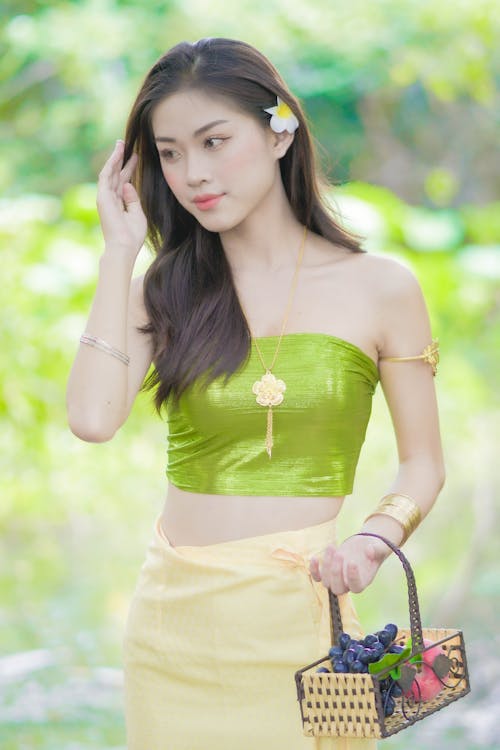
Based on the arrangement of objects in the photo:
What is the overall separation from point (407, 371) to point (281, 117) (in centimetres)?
44

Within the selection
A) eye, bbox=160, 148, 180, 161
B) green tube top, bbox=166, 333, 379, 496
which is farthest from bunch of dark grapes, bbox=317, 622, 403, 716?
eye, bbox=160, 148, 180, 161

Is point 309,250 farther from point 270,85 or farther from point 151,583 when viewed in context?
point 151,583

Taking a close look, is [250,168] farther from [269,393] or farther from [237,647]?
[237,647]

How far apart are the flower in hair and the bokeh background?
337cm

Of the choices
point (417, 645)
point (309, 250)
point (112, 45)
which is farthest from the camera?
point (112, 45)

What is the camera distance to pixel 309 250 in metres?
2.02

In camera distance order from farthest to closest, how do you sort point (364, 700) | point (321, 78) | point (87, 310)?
point (321, 78), point (87, 310), point (364, 700)

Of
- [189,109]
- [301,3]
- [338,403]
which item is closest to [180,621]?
[338,403]

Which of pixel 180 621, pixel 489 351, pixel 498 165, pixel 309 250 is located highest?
pixel 498 165

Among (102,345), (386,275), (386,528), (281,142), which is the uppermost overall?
(281,142)

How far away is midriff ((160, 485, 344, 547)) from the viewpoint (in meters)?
1.84

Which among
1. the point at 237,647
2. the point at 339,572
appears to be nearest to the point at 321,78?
the point at 237,647

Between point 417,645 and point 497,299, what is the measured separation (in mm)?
5323

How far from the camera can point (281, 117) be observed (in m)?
1.94
